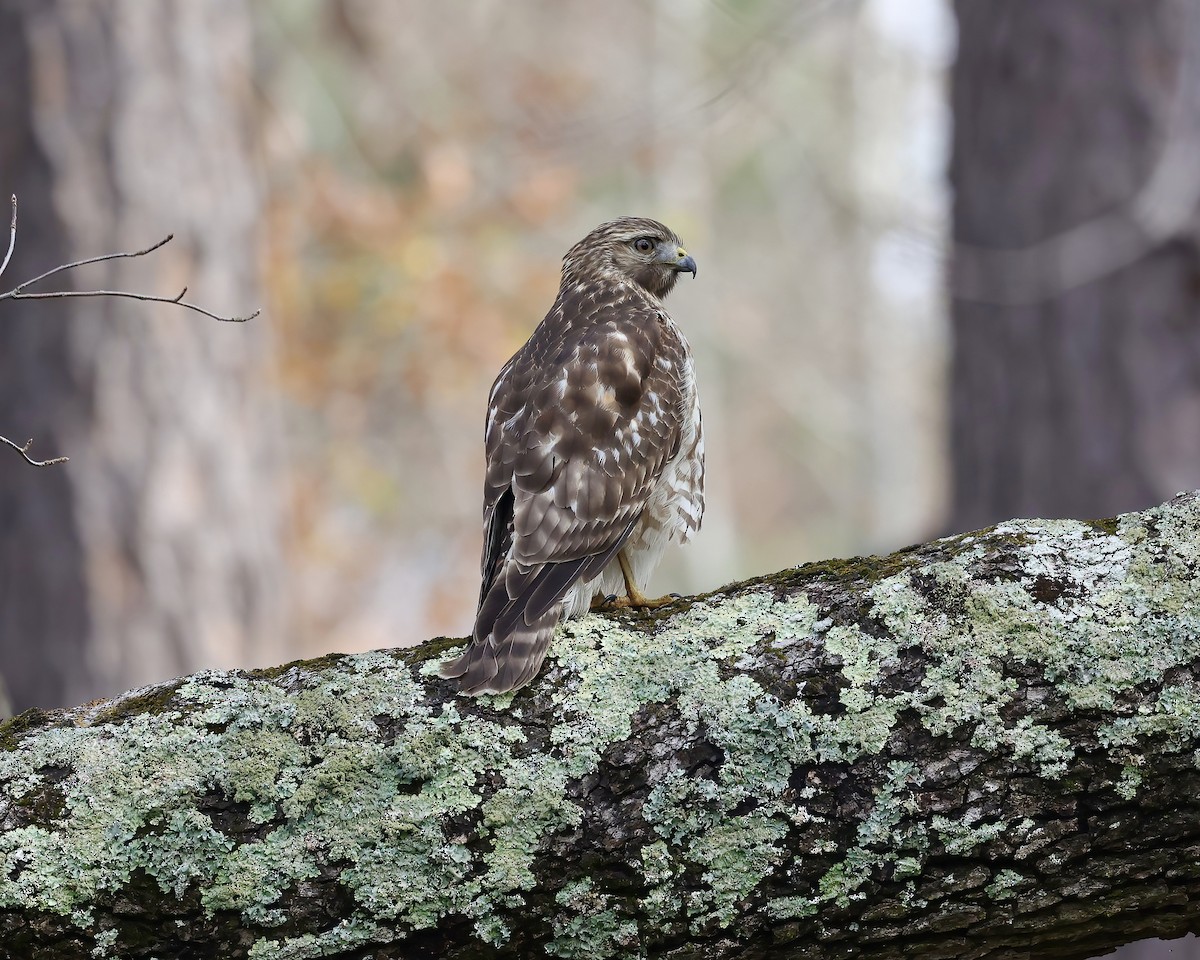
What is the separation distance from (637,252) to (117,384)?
3149 mm

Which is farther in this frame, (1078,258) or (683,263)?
(1078,258)

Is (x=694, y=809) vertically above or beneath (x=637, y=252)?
beneath

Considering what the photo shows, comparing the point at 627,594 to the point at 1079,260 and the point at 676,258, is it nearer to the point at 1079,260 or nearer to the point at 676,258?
the point at 676,258

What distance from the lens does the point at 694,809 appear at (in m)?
2.52

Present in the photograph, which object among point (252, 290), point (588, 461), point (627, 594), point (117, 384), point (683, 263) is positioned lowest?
point (627, 594)

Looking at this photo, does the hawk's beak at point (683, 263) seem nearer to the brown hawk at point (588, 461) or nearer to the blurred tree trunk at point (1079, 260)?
the brown hawk at point (588, 461)

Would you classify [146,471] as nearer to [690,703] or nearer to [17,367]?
[17,367]

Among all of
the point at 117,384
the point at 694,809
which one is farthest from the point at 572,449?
the point at 117,384

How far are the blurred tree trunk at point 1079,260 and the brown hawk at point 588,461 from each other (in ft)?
8.71

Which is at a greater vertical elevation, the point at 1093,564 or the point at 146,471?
the point at 146,471

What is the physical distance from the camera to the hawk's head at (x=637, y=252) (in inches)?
205

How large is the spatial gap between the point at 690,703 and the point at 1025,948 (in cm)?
76

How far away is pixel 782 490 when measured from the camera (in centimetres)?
3722

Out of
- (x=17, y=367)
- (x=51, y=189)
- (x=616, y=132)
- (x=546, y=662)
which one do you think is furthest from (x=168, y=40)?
(x=546, y=662)
